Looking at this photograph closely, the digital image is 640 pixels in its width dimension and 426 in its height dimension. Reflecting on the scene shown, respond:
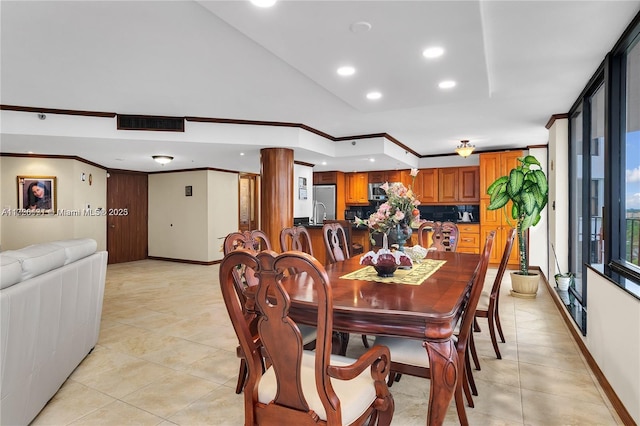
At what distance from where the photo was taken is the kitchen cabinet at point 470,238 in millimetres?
7325

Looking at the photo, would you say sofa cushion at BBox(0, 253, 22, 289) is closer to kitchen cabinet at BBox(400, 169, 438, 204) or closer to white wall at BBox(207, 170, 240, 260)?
white wall at BBox(207, 170, 240, 260)

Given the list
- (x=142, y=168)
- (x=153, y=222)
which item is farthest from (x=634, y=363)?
(x=153, y=222)

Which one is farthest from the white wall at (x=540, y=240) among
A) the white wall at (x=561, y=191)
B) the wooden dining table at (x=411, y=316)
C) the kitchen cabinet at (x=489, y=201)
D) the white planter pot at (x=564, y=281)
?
the wooden dining table at (x=411, y=316)

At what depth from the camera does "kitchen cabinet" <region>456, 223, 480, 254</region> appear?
7325 millimetres

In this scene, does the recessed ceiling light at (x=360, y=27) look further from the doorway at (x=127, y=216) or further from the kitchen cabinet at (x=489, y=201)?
the doorway at (x=127, y=216)

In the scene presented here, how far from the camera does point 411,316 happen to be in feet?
5.14

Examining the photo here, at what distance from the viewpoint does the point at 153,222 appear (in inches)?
348

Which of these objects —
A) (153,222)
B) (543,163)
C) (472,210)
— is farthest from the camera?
(153,222)

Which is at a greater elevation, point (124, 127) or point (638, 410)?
point (124, 127)

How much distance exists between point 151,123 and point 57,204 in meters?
3.21

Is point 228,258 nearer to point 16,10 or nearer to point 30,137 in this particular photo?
point 16,10

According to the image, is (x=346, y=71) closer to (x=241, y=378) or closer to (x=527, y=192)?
(x=241, y=378)

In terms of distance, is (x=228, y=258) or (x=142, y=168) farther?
(x=142, y=168)

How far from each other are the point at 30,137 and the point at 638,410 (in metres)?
6.15
